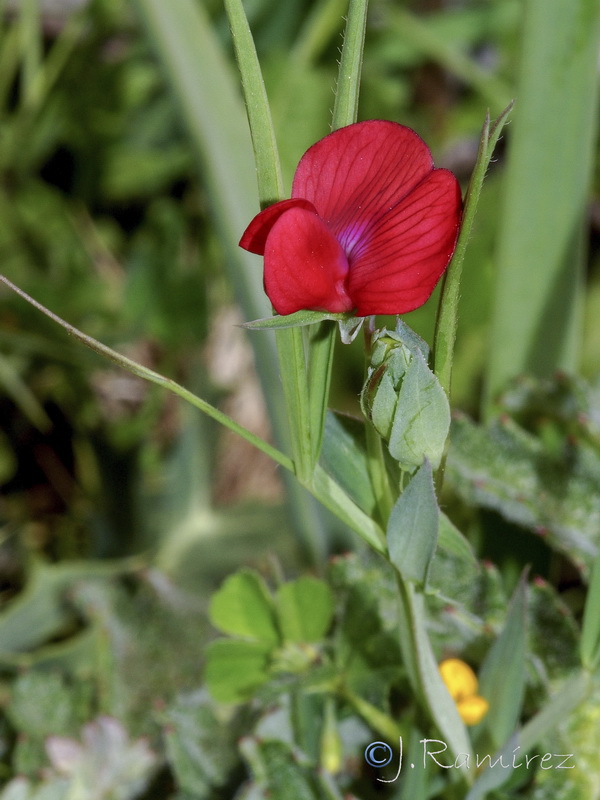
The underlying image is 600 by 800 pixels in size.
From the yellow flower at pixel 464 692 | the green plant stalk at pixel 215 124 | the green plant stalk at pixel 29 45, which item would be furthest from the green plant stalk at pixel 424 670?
the green plant stalk at pixel 29 45

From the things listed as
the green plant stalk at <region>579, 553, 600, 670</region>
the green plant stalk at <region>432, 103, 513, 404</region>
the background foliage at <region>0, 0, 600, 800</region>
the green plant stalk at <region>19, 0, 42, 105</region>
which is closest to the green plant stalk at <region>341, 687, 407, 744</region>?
the background foliage at <region>0, 0, 600, 800</region>

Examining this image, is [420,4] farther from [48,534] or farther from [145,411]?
[48,534]

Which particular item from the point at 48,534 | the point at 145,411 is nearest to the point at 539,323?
the point at 145,411

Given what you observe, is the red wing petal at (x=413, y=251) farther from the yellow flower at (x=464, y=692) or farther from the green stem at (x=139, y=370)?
the yellow flower at (x=464, y=692)

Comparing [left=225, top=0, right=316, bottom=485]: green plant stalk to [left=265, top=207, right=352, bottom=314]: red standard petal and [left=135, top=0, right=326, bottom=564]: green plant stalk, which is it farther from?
[left=135, top=0, right=326, bottom=564]: green plant stalk

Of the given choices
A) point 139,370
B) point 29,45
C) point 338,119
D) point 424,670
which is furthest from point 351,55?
point 29,45
